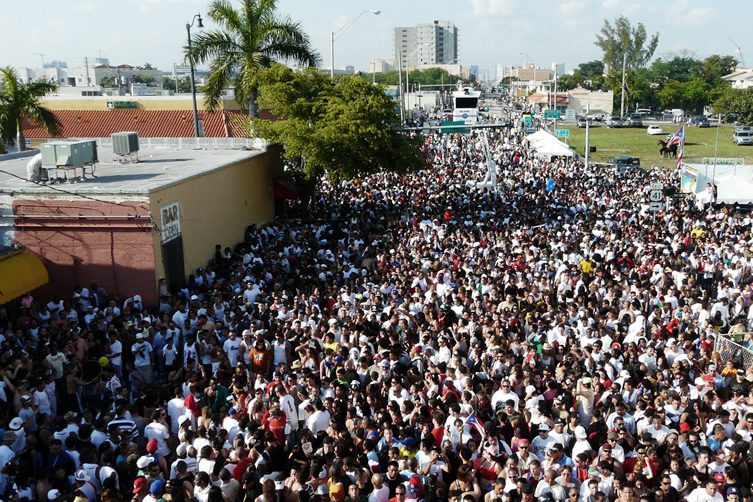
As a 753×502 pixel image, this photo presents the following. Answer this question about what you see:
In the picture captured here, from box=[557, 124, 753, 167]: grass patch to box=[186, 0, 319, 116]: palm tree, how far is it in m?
27.7

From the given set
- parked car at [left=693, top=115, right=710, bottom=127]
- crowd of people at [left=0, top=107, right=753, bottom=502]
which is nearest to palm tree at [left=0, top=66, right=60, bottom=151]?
crowd of people at [left=0, top=107, right=753, bottom=502]

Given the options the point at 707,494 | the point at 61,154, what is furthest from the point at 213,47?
the point at 707,494

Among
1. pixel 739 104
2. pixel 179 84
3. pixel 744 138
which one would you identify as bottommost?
pixel 744 138

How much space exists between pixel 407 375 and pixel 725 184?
1853 centimetres

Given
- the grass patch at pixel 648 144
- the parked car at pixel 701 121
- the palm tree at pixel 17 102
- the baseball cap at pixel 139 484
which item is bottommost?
the baseball cap at pixel 139 484

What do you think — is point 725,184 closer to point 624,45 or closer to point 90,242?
point 90,242

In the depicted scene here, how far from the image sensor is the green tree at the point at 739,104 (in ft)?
225

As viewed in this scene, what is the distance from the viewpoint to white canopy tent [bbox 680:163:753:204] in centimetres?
2383

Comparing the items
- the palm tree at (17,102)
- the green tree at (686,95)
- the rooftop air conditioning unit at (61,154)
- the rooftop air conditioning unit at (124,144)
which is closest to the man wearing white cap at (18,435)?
the rooftop air conditioning unit at (61,154)

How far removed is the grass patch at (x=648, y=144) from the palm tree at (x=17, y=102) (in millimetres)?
34730

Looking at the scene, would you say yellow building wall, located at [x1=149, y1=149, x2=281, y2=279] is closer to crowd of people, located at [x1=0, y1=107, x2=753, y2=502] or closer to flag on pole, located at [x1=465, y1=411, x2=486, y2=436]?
crowd of people, located at [x1=0, y1=107, x2=753, y2=502]

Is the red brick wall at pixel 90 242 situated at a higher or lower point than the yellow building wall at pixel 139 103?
lower

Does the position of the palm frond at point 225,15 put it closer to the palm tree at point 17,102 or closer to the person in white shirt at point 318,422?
the palm tree at point 17,102

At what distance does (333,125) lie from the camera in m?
23.0
